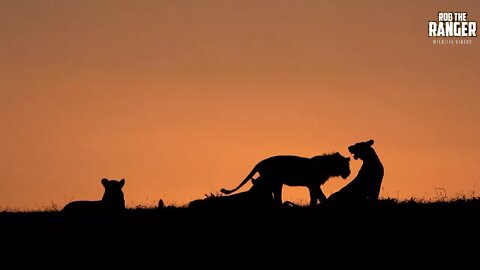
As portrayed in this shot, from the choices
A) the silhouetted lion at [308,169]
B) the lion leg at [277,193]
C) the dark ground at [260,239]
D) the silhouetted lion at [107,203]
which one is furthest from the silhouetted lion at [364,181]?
the silhouetted lion at [107,203]

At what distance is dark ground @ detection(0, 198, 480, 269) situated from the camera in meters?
15.3

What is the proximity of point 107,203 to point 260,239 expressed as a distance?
18.6ft

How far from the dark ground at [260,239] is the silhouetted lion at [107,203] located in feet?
4.77

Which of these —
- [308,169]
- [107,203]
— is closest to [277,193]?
[308,169]

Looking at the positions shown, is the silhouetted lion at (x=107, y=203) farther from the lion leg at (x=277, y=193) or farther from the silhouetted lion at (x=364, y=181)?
the silhouetted lion at (x=364, y=181)

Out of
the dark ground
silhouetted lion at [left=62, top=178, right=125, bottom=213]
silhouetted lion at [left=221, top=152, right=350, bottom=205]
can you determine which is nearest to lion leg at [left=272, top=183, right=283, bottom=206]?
silhouetted lion at [left=221, top=152, right=350, bottom=205]

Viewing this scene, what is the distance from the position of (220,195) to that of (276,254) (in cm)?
436

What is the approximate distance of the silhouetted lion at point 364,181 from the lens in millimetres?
19719

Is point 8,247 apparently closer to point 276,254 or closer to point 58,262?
point 58,262

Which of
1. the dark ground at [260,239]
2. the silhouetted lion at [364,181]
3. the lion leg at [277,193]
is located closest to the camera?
the dark ground at [260,239]

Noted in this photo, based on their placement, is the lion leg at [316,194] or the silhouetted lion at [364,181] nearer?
the silhouetted lion at [364,181]

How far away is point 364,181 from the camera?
66.6ft

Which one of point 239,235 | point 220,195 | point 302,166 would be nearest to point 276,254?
point 239,235

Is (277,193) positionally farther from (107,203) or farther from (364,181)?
(107,203)
